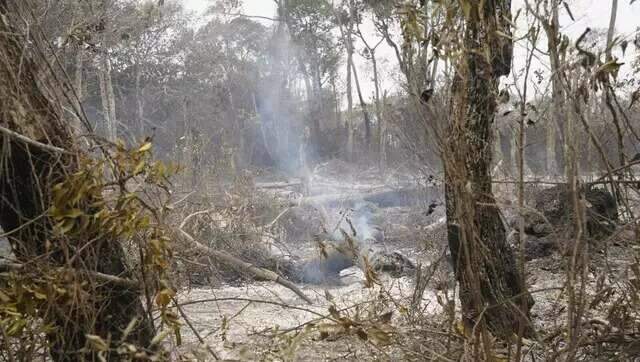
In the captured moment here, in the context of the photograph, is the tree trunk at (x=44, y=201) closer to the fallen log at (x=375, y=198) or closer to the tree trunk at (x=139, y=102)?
the fallen log at (x=375, y=198)

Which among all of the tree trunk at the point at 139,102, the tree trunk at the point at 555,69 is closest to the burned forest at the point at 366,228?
the tree trunk at the point at 555,69

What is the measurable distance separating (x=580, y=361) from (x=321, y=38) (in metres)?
25.8

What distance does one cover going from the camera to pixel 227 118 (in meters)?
22.2

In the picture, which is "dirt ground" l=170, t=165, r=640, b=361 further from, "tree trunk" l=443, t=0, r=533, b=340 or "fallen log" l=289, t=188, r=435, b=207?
"fallen log" l=289, t=188, r=435, b=207

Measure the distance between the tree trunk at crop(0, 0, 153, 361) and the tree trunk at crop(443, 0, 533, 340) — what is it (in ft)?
3.59

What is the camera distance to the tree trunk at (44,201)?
→ 5.81 feet

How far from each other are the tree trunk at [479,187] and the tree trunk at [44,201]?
3.59 ft

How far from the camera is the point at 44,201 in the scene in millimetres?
1953

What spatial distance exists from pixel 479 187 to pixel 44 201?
1.80 meters

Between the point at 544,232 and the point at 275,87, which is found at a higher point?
the point at 275,87

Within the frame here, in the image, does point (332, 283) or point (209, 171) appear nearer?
point (332, 283)

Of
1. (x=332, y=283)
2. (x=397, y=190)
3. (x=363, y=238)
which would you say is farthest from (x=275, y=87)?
(x=332, y=283)

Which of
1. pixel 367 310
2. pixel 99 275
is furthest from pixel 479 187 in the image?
pixel 99 275

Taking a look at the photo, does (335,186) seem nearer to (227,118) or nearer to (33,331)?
(227,118)
